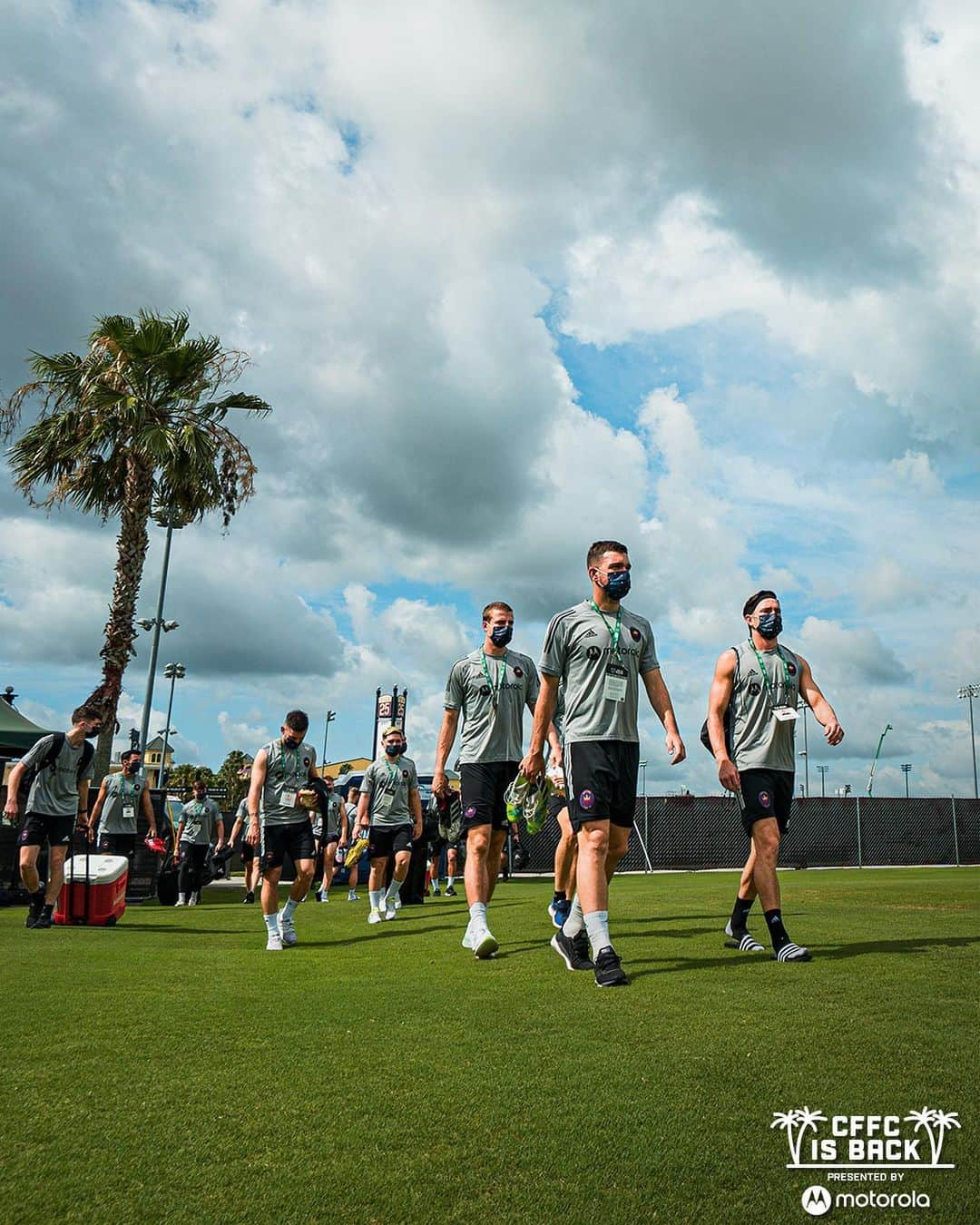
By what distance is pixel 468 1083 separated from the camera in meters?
3.25

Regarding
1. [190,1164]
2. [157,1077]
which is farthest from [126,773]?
[190,1164]

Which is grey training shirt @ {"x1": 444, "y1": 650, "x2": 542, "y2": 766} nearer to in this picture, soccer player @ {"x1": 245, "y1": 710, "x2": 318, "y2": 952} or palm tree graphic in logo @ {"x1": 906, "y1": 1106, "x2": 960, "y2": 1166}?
soccer player @ {"x1": 245, "y1": 710, "x2": 318, "y2": 952}

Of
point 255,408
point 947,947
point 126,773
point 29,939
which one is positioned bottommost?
point 29,939

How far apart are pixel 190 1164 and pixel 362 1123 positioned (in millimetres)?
513

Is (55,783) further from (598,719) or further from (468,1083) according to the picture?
(468,1083)

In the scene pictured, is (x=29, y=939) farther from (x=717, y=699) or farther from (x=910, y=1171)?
(x=910, y=1171)

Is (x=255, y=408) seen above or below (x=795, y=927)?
above

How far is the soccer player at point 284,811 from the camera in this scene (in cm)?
859

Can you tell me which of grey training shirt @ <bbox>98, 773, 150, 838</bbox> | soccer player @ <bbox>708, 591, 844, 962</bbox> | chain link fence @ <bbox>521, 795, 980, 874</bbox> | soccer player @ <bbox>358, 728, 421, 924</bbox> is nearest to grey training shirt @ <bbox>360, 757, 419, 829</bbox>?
soccer player @ <bbox>358, 728, 421, 924</bbox>

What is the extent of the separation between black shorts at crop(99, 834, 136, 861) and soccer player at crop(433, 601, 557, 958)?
8108 mm

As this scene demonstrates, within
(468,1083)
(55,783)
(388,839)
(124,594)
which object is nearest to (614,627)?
(468,1083)

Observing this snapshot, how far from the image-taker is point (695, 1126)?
2812 millimetres

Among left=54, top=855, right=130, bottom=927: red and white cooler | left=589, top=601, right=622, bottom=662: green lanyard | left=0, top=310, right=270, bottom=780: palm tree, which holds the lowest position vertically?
left=54, top=855, right=130, bottom=927: red and white cooler

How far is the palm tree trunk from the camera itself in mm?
19672
